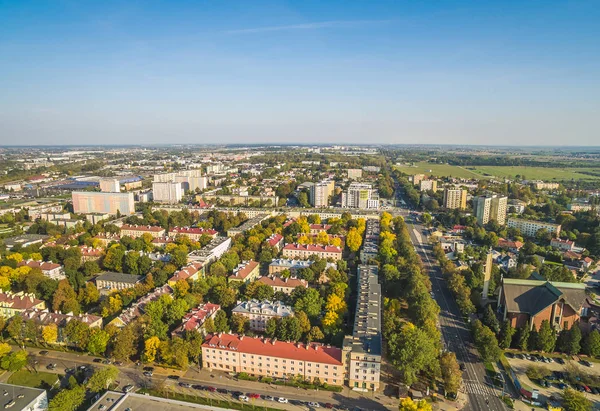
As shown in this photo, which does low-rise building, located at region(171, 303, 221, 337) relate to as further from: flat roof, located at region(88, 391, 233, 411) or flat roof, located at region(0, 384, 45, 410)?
flat roof, located at region(0, 384, 45, 410)

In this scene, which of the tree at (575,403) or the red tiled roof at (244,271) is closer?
the tree at (575,403)

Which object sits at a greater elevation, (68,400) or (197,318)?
(197,318)

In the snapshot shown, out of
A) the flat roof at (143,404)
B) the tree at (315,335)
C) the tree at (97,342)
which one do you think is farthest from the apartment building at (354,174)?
the flat roof at (143,404)

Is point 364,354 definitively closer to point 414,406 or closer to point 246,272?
point 414,406

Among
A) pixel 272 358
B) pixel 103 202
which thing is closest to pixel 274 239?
pixel 272 358

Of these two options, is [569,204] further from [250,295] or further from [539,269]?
[250,295]

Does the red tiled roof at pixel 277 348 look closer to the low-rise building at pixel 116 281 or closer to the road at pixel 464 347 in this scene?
the road at pixel 464 347

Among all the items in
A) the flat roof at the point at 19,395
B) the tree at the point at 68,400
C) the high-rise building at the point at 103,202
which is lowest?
the tree at the point at 68,400
